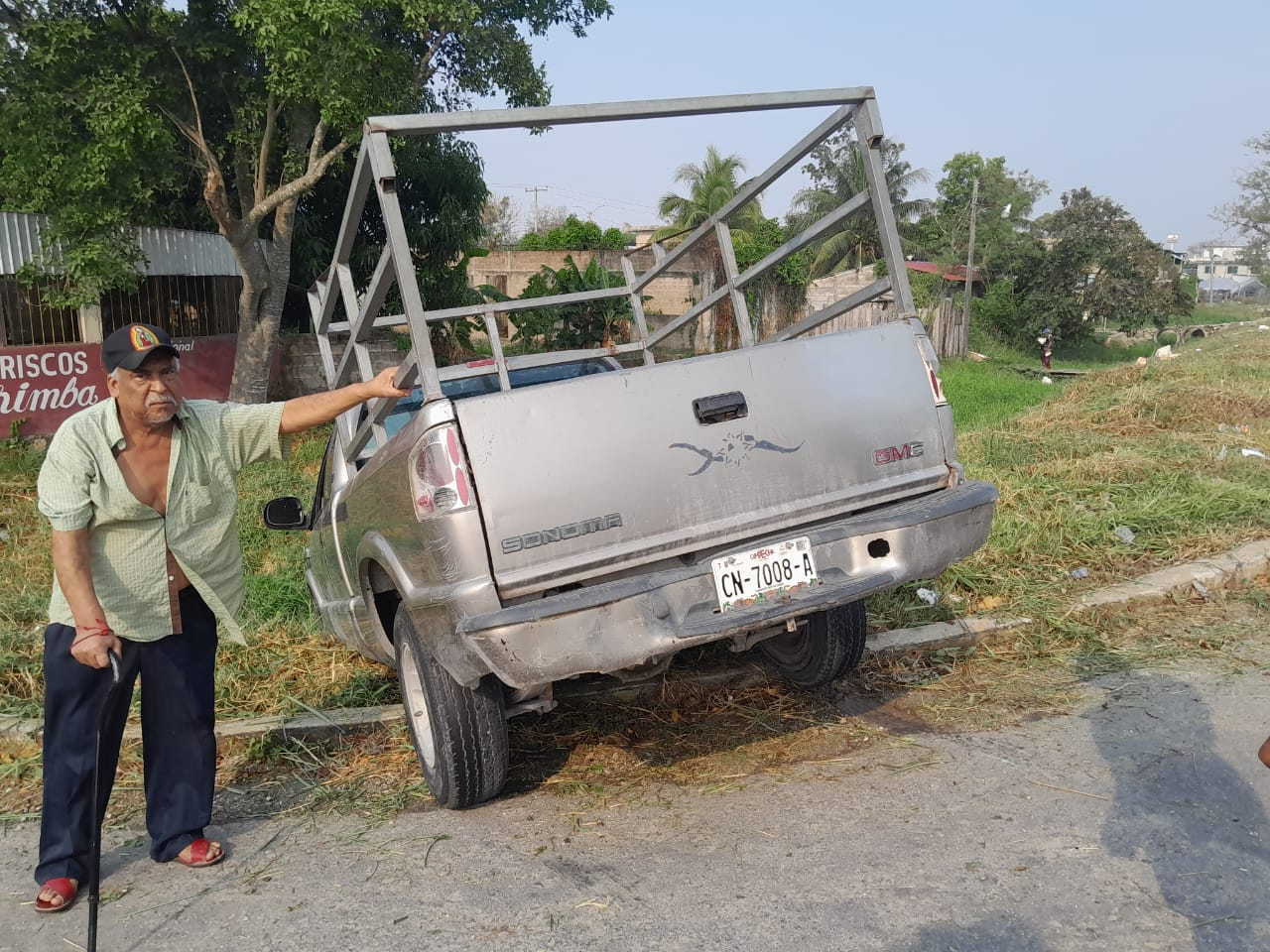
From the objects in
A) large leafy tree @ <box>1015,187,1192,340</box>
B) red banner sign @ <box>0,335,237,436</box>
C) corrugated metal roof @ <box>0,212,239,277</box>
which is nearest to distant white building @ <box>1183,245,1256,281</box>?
large leafy tree @ <box>1015,187,1192,340</box>

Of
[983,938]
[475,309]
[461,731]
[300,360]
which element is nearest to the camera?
[983,938]

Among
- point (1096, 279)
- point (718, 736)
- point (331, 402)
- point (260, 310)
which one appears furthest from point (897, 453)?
point (1096, 279)

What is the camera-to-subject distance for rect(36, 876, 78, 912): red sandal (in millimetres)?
3432

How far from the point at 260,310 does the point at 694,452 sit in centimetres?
1153

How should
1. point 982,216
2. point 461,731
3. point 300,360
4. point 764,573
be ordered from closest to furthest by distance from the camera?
point 764,573 < point 461,731 < point 300,360 < point 982,216

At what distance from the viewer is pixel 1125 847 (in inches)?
134

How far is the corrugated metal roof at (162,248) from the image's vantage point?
12.0 m

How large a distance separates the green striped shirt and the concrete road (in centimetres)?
88

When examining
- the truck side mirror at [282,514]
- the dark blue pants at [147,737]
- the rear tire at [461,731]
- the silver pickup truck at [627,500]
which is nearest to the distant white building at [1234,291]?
the silver pickup truck at [627,500]

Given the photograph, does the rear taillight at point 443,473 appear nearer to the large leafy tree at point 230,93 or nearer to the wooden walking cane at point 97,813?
the wooden walking cane at point 97,813

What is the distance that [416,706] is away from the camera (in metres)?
4.19

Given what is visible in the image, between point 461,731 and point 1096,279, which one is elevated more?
point 1096,279

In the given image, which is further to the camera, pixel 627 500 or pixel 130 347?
pixel 627 500

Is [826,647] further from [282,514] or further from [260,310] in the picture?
[260,310]
